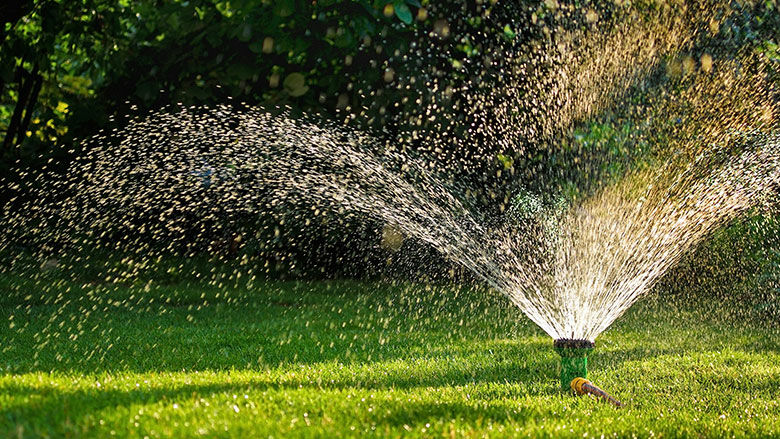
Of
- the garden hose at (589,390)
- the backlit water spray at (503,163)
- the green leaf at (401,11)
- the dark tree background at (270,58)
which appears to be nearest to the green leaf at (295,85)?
the dark tree background at (270,58)

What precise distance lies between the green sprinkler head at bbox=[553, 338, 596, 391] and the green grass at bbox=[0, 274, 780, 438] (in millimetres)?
194

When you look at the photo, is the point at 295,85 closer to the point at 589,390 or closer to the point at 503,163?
the point at 503,163

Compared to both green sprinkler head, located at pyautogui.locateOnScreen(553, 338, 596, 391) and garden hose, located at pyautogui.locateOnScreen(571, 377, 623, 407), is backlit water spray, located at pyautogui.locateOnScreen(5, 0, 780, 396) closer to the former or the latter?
green sprinkler head, located at pyautogui.locateOnScreen(553, 338, 596, 391)

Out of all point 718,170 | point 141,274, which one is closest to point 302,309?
point 141,274

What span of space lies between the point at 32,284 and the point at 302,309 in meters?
3.79

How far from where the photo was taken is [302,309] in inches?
346

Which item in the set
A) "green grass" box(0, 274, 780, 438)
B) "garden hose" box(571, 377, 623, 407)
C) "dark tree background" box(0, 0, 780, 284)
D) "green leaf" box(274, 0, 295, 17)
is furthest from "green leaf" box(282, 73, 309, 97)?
"garden hose" box(571, 377, 623, 407)

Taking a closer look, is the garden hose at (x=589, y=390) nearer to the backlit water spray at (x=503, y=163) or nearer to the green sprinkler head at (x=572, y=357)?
the green sprinkler head at (x=572, y=357)

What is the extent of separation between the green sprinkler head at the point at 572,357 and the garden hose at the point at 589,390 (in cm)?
10

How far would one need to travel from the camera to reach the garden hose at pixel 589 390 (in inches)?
167

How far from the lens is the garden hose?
4.25m

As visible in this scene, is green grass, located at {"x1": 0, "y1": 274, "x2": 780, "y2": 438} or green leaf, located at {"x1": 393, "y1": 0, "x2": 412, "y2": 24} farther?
green leaf, located at {"x1": 393, "y1": 0, "x2": 412, "y2": 24}

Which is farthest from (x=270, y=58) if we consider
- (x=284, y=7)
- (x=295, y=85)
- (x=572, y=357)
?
(x=572, y=357)

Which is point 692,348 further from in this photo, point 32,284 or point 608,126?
point 32,284
